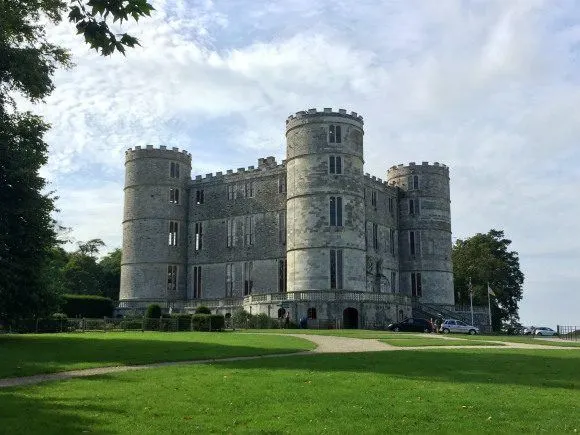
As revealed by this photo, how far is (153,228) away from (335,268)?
20.2m

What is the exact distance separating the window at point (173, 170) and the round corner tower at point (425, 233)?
892 inches

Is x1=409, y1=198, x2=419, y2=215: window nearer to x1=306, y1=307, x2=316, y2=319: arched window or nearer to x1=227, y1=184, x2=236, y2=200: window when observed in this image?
x1=227, y1=184, x2=236, y2=200: window

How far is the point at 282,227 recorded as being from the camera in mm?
58594

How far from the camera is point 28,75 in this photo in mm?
27891

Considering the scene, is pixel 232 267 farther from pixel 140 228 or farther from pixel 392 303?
pixel 392 303

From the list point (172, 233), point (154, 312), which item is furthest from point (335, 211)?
point (172, 233)

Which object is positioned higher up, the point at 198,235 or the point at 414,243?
the point at 198,235

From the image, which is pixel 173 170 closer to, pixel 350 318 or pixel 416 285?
pixel 350 318

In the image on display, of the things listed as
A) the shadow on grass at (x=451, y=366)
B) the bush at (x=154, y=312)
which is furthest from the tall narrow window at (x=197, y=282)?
the shadow on grass at (x=451, y=366)

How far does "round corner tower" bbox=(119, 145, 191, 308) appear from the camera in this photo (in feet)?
204

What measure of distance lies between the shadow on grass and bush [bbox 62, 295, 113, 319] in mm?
39599

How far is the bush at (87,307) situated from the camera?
56.2m

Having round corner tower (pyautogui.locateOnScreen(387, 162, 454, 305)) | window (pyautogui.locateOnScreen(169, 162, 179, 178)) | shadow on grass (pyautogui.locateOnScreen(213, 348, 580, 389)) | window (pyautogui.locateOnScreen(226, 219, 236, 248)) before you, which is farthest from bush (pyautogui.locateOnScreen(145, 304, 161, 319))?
shadow on grass (pyautogui.locateOnScreen(213, 348, 580, 389))

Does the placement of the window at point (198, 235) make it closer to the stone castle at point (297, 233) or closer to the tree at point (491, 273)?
the stone castle at point (297, 233)
